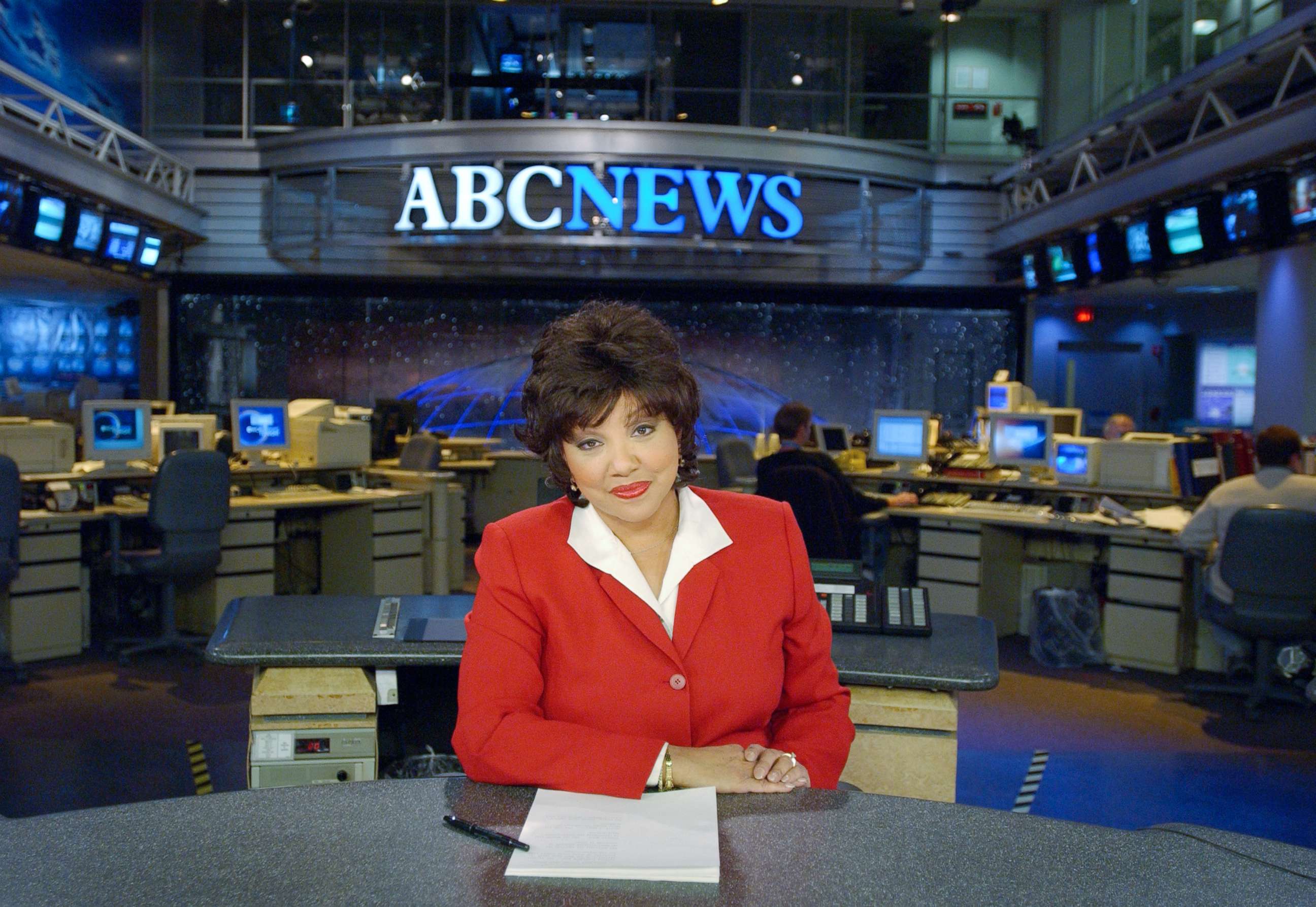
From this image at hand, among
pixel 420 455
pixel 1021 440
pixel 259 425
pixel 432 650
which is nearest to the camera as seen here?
pixel 432 650

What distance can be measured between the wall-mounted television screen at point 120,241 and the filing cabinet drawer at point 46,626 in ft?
15.1

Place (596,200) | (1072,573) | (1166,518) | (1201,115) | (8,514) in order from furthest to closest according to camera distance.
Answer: (596,200), (1201,115), (1072,573), (1166,518), (8,514)

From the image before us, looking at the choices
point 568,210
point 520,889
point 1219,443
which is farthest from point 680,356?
point 568,210

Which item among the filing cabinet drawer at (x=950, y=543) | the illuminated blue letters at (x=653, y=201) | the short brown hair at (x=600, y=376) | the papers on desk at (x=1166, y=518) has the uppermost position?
the illuminated blue letters at (x=653, y=201)

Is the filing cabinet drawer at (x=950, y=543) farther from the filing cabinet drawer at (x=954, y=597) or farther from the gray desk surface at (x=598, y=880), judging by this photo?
the gray desk surface at (x=598, y=880)

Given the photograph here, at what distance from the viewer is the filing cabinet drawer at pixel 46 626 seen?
5566 mm

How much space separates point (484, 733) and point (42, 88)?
26.5 feet

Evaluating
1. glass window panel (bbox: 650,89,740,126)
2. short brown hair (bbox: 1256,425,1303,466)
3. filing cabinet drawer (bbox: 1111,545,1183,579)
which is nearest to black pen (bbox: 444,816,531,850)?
short brown hair (bbox: 1256,425,1303,466)

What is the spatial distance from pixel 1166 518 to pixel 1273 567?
1.13 m

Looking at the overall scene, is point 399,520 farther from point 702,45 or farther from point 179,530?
point 702,45

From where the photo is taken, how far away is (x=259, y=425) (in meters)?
7.04

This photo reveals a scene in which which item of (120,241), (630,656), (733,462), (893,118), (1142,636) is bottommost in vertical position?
(1142,636)

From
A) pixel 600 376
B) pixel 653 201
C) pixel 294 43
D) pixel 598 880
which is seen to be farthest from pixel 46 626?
pixel 294 43

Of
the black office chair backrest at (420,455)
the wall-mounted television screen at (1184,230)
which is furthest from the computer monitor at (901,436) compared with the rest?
the black office chair backrest at (420,455)
